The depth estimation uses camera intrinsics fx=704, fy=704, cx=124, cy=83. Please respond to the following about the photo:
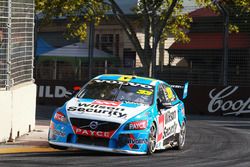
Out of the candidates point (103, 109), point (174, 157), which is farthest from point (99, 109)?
point (174, 157)

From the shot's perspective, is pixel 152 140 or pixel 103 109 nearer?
pixel 103 109

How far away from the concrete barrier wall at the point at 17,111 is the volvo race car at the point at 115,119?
4.74 ft

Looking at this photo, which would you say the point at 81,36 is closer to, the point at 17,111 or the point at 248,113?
the point at 248,113

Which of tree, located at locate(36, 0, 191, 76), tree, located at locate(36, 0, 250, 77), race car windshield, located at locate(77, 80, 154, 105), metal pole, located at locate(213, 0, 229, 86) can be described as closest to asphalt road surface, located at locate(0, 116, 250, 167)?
race car windshield, located at locate(77, 80, 154, 105)

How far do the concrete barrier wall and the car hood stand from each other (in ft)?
5.22

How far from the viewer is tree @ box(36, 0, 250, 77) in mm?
29578

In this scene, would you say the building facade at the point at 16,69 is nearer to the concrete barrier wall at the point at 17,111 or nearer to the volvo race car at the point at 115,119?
the concrete barrier wall at the point at 17,111

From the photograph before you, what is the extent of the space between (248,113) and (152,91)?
12988mm

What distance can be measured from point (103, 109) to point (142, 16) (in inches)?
820

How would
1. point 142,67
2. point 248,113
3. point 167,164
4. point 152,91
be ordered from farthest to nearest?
point 142,67 → point 248,113 → point 152,91 → point 167,164

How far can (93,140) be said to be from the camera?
11.4m

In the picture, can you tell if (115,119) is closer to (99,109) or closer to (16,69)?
(99,109)

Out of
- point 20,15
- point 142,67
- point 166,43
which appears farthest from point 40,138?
point 166,43

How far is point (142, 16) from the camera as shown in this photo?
1271 inches
